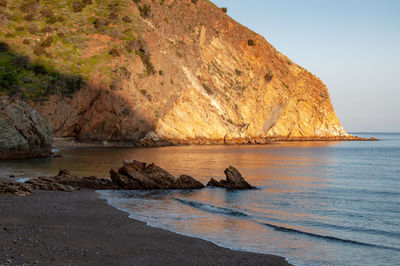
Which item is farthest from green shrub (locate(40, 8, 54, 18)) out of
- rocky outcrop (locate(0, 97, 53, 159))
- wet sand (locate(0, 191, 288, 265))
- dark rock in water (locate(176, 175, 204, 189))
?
wet sand (locate(0, 191, 288, 265))

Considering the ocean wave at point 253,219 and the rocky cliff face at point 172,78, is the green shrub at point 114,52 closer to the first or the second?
the rocky cliff face at point 172,78

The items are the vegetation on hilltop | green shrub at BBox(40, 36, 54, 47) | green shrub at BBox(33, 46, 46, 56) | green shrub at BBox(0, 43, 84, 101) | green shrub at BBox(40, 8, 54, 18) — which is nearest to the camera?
green shrub at BBox(0, 43, 84, 101)

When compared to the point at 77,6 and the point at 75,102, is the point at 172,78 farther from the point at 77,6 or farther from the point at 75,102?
the point at 77,6

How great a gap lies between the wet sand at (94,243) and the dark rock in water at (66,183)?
5.50 metres

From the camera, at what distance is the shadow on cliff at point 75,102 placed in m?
57.6

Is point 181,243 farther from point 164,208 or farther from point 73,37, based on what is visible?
point 73,37

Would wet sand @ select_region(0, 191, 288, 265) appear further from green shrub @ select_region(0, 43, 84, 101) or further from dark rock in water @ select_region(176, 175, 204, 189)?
green shrub @ select_region(0, 43, 84, 101)

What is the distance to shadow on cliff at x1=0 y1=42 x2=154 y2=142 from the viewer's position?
57.6m

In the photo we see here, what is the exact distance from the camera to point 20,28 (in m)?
66.2

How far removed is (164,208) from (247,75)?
82.3 metres

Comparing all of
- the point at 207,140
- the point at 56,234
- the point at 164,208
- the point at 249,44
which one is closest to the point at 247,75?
the point at 249,44

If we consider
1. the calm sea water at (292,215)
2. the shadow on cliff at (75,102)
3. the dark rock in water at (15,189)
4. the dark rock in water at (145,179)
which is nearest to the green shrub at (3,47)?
the shadow on cliff at (75,102)

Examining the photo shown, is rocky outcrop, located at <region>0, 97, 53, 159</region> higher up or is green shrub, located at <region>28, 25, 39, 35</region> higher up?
green shrub, located at <region>28, 25, 39, 35</region>

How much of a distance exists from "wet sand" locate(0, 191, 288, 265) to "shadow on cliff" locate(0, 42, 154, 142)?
4624cm
